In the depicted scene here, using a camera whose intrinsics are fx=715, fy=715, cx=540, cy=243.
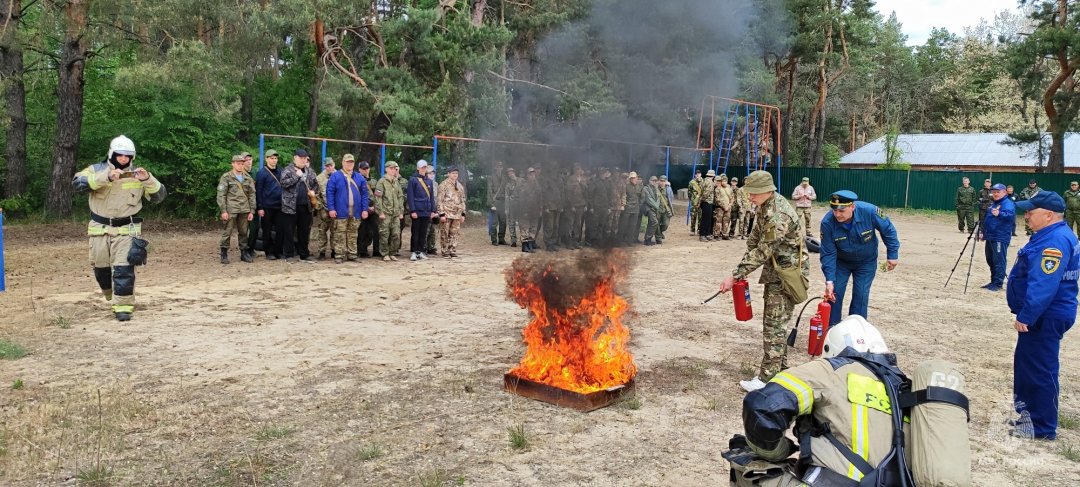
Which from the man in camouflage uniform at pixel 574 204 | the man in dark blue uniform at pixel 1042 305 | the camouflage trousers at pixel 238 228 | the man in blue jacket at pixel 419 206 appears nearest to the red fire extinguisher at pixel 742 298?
the man in dark blue uniform at pixel 1042 305

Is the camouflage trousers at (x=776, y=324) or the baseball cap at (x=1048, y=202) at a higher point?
the baseball cap at (x=1048, y=202)

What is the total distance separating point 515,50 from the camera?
15.8 m

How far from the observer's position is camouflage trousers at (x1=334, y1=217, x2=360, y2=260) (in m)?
12.1

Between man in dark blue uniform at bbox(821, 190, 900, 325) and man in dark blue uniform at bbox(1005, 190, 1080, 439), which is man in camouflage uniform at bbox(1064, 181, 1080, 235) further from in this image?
man in dark blue uniform at bbox(1005, 190, 1080, 439)

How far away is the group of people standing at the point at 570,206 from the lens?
41.7 ft

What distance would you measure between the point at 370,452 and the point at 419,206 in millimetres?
8891

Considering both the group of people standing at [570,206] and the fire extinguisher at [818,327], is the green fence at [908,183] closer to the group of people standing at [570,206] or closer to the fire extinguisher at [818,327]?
the group of people standing at [570,206]

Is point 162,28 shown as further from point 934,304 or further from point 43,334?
point 934,304

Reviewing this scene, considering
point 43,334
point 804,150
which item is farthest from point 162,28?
point 804,150

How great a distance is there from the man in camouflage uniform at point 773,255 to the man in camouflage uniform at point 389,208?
8.02 m

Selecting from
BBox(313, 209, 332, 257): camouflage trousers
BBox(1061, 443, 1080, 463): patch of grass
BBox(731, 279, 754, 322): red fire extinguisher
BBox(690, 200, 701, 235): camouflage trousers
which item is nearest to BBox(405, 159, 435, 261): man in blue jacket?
BBox(313, 209, 332, 257): camouflage trousers

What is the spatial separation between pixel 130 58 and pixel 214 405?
13975 mm

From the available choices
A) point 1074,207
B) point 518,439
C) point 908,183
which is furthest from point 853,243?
point 908,183

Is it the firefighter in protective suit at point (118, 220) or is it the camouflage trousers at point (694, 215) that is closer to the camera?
the firefighter in protective suit at point (118, 220)
